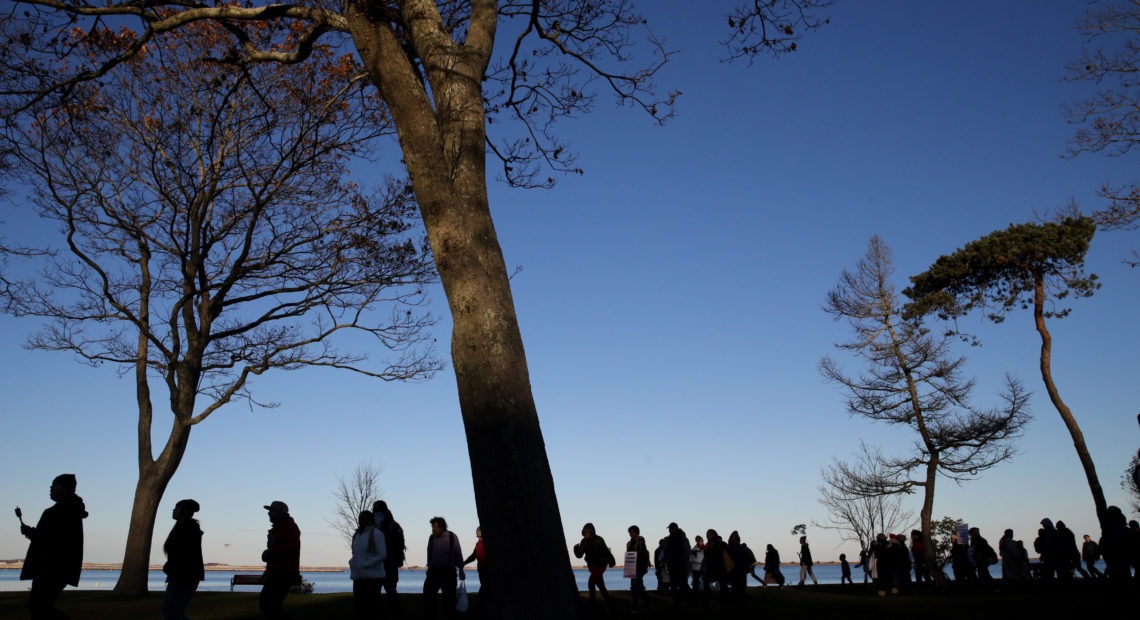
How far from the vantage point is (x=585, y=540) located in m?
13.1

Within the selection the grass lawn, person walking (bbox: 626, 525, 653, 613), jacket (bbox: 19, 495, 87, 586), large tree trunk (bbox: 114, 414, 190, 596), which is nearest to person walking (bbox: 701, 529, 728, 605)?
the grass lawn

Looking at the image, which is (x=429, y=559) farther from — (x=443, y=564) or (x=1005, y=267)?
(x=1005, y=267)

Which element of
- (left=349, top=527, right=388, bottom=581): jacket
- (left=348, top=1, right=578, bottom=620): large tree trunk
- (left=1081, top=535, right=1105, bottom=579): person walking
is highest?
(left=348, top=1, right=578, bottom=620): large tree trunk

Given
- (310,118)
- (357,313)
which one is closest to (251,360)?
(357,313)

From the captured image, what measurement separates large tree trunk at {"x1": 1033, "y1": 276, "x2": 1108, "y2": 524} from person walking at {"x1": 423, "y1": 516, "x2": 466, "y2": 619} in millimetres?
17393

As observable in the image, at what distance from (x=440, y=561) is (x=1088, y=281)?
834 inches

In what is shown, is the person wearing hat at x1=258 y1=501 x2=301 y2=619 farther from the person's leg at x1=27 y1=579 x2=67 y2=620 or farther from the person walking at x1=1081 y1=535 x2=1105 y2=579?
the person walking at x1=1081 y1=535 x2=1105 y2=579

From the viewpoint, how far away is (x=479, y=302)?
Result: 5.23 meters

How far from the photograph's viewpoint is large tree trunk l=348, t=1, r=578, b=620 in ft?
15.0

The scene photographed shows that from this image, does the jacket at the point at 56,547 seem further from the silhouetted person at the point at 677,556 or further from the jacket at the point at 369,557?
the silhouetted person at the point at 677,556

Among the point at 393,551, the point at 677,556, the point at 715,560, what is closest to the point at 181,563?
the point at 393,551

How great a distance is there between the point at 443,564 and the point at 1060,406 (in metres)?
19.5

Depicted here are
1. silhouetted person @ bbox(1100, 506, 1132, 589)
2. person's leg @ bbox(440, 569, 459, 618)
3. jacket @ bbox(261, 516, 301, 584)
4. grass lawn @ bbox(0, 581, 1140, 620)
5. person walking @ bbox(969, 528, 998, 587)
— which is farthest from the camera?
person walking @ bbox(969, 528, 998, 587)

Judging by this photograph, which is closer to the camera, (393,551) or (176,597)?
(176,597)
